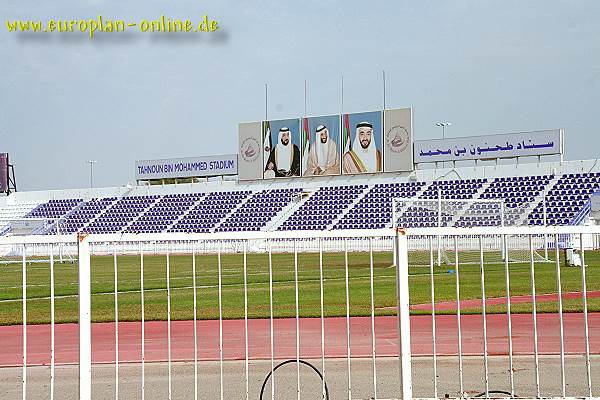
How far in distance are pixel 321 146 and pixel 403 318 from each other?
60497 mm

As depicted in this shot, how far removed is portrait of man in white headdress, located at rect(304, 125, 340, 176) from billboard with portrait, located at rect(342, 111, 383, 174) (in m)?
0.80

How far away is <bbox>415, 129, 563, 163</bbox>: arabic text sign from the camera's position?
210 ft

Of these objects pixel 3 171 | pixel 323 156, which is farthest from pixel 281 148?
pixel 3 171

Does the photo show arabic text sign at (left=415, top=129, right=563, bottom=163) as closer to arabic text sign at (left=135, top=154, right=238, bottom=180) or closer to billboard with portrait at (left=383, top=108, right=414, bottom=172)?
billboard with portrait at (left=383, top=108, right=414, bottom=172)

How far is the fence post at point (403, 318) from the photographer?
7480 millimetres

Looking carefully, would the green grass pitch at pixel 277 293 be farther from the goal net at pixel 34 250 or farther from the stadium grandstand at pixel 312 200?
the stadium grandstand at pixel 312 200

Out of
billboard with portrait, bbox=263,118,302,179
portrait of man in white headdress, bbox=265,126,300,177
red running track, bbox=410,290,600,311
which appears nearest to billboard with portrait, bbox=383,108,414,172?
billboard with portrait, bbox=263,118,302,179

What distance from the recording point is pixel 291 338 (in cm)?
1441

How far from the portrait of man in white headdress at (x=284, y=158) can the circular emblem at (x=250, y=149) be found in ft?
4.80

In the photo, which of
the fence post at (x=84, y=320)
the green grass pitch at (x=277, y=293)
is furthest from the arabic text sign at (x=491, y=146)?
the fence post at (x=84, y=320)

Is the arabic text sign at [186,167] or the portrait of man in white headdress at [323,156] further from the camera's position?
the arabic text sign at [186,167]

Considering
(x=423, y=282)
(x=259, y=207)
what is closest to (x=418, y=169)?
(x=259, y=207)

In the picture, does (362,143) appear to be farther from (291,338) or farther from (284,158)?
(291,338)

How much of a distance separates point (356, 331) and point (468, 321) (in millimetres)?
2261
